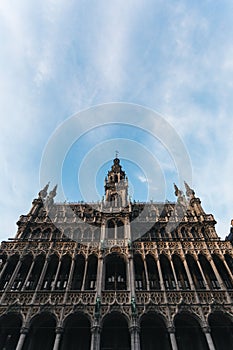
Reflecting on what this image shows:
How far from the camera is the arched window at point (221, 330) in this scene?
19578 millimetres

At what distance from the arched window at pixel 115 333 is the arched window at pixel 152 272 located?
4841mm

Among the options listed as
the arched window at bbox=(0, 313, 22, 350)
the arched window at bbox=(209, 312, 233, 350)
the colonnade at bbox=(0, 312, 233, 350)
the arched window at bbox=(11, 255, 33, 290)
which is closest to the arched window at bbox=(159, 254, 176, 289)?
the colonnade at bbox=(0, 312, 233, 350)

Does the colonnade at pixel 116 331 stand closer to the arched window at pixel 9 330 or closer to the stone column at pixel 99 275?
the arched window at pixel 9 330

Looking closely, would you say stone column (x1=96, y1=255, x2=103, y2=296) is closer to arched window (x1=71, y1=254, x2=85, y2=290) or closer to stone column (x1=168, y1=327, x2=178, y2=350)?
arched window (x1=71, y1=254, x2=85, y2=290)

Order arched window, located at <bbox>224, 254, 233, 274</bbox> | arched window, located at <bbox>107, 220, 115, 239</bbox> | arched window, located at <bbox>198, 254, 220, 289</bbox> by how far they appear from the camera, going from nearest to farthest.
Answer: arched window, located at <bbox>198, 254, 220, 289</bbox> → arched window, located at <bbox>224, 254, 233, 274</bbox> → arched window, located at <bbox>107, 220, 115, 239</bbox>

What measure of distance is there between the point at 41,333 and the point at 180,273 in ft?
52.1

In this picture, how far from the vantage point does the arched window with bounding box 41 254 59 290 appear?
2341 centimetres

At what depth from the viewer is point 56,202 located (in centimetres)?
3603

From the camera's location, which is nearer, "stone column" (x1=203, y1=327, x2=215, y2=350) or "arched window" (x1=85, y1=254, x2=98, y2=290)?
"stone column" (x1=203, y1=327, x2=215, y2=350)

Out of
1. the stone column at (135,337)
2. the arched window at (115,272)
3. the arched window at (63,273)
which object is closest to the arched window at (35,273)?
the arched window at (63,273)

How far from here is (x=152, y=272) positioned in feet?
82.5

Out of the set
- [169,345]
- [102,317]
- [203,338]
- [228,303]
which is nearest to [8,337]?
[102,317]

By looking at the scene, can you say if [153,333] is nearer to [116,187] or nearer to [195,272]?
[195,272]

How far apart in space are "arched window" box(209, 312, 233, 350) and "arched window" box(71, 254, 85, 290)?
13.9 meters
